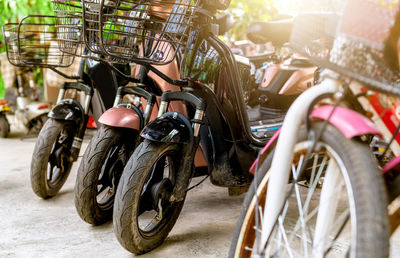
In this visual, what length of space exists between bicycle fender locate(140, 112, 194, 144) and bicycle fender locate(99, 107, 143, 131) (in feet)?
0.61

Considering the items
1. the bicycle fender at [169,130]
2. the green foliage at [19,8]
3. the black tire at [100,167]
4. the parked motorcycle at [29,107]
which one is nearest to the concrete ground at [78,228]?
the black tire at [100,167]

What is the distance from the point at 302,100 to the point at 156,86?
1.28 m

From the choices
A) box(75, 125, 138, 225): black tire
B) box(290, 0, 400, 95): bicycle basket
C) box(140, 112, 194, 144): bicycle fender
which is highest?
box(290, 0, 400, 95): bicycle basket

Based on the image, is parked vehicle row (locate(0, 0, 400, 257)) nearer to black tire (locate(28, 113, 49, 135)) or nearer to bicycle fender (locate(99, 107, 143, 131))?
bicycle fender (locate(99, 107, 143, 131))

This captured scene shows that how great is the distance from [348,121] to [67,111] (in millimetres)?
1661

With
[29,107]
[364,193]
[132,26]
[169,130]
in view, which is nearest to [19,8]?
[29,107]

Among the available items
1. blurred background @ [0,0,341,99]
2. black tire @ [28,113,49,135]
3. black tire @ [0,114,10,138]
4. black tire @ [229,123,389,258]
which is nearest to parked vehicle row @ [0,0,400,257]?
black tire @ [229,123,389,258]

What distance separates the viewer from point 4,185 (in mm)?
2631

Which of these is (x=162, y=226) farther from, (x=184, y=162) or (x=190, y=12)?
(x=190, y=12)

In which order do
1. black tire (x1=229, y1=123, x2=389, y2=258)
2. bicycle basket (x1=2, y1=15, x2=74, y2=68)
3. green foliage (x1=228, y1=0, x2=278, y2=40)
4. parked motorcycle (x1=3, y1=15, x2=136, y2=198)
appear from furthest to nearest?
green foliage (x1=228, y1=0, x2=278, y2=40) → parked motorcycle (x1=3, y1=15, x2=136, y2=198) → bicycle basket (x1=2, y1=15, x2=74, y2=68) → black tire (x1=229, y1=123, x2=389, y2=258)

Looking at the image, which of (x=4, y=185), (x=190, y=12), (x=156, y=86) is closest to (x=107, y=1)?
(x=190, y=12)

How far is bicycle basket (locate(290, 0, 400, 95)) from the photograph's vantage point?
2.81ft

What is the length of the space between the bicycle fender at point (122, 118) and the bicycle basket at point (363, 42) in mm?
1070

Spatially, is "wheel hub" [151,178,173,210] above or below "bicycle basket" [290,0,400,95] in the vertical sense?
below
